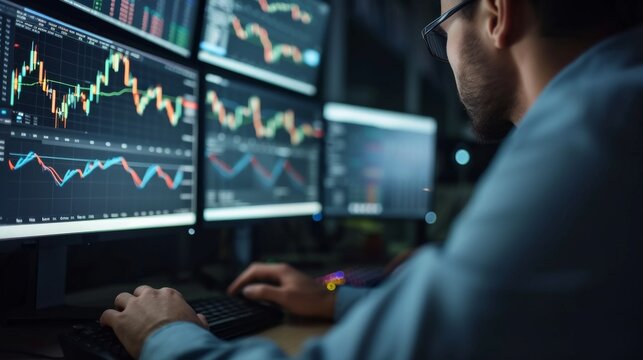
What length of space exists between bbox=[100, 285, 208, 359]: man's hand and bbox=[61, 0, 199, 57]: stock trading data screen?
0.54 m

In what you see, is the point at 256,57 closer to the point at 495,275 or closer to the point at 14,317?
the point at 14,317

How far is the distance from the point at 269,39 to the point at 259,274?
766mm

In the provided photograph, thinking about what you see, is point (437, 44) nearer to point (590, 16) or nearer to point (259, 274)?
point (590, 16)

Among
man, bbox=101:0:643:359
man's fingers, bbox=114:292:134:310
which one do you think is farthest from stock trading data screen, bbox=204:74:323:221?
man, bbox=101:0:643:359

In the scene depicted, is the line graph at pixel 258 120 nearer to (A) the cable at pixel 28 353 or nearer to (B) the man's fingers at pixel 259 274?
(B) the man's fingers at pixel 259 274

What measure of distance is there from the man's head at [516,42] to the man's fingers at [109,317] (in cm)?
63

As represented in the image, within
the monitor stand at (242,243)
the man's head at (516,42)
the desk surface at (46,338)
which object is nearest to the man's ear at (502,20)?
the man's head at (516,42)

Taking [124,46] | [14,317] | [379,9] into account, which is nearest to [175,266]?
[14,317]

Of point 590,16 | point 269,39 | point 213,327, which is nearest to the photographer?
point 590,16

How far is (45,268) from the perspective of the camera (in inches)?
33.5

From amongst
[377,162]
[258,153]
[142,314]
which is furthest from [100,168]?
[377,162]

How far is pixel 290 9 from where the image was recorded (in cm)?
154

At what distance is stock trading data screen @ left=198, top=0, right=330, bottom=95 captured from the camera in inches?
51.3

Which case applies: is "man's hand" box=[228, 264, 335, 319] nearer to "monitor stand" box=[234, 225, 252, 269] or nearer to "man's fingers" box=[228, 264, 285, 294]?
"man's fingers" box=[228, 264, 285, 294]
